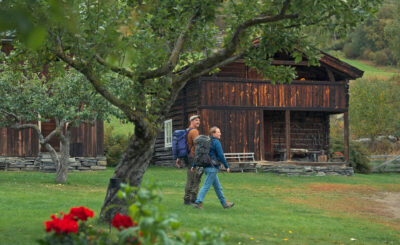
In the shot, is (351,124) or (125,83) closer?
→ (125,83)

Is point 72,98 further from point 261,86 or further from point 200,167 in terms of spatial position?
point 261,86

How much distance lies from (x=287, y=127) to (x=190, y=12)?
18869 mm

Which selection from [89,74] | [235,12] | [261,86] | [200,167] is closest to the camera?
[89,74]

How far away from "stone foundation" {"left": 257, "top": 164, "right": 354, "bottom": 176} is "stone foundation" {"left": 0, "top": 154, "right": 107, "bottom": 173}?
26.8 ft

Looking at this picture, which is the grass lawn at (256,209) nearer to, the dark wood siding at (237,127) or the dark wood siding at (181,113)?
the dark wood siding at (237,127)

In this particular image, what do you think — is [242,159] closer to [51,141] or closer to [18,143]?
[51,141]

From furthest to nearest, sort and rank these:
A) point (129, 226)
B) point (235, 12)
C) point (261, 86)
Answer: point (261, 86) → point (235, 12) → point (129, 226)

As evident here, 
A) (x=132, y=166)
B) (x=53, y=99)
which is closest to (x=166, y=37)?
(x=132, y=166)

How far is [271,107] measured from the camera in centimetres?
2808

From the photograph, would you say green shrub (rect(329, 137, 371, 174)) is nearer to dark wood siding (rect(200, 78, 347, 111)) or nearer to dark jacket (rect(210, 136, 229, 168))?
dark wood siding (rect(200, 78, 347, 111))

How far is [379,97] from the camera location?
4500 centimetres

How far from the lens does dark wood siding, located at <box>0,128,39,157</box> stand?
24.4m

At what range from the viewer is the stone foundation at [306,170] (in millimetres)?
26828

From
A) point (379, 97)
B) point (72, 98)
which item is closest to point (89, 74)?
point (72, 98)
